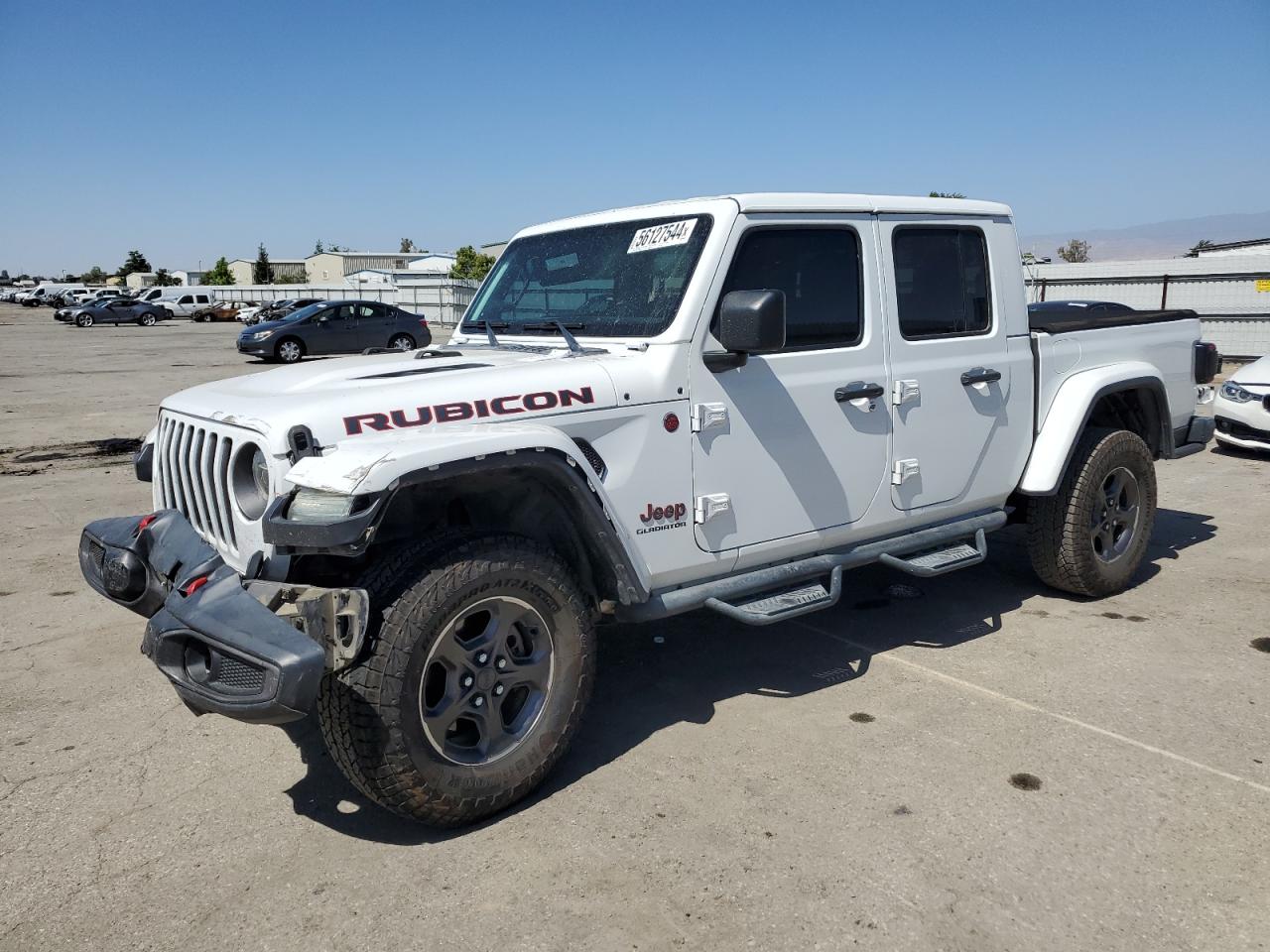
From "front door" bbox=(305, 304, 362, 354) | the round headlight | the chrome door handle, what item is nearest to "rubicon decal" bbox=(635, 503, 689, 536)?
the round headlight

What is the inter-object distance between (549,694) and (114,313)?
1893 inches

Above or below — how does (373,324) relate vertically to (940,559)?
above

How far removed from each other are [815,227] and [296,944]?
10.3 feet

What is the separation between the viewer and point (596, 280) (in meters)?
4.11

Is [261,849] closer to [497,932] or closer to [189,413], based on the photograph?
[497,932]

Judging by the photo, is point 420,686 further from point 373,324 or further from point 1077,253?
point 1077,253

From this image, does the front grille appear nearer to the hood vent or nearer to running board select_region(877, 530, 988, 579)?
the hood vent

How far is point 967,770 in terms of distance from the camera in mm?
3521

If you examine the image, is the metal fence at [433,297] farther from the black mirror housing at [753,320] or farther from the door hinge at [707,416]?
the black mirror housing at [753,320]

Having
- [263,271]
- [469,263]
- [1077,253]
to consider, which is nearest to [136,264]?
[263,271]

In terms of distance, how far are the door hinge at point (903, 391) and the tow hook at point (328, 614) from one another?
2.43 meters

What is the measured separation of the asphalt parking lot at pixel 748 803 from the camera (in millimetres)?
2732

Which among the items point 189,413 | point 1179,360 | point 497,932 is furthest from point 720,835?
point 1179,360

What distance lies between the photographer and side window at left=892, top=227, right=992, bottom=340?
→ 173 inches
